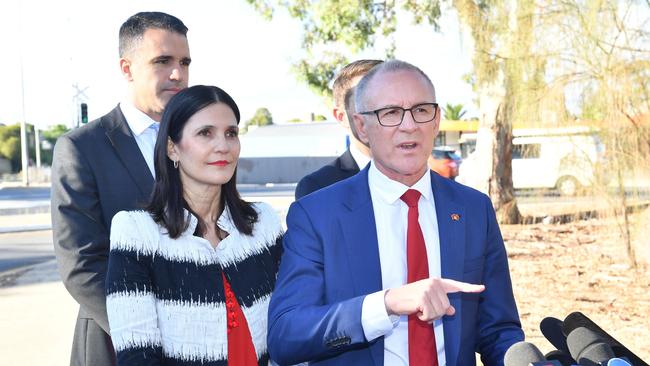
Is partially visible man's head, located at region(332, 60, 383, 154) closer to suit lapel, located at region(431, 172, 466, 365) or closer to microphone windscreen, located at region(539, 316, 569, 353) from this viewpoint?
suit lapel, located at region(431, 172, 466, 365)

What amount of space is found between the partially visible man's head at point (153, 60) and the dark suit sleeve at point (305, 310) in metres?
1.07

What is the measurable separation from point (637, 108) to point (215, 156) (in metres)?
6.20

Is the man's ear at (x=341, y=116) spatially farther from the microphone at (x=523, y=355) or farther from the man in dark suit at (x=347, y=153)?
the microphone at (x=523, y=355)

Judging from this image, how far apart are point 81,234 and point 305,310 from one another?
1.07 metres

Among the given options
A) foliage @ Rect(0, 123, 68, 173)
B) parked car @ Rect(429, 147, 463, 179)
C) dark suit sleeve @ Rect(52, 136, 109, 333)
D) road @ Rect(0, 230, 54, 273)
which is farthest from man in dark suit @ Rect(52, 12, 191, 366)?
foliage @ Rect(0, 123, 68, 173)

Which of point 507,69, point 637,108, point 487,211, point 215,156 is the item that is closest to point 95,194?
point 215,156

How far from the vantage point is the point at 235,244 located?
271 cm

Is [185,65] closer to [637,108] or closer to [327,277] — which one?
[327,277]

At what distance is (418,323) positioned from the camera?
2273 millimetres

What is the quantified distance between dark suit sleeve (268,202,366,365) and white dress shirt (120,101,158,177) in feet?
3.13

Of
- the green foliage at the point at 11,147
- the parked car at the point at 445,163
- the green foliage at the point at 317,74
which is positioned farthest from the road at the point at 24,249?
the green foliage at the point at 11,147

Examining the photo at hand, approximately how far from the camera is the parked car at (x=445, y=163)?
29031mm

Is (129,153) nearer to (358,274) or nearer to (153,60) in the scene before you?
(153,60)

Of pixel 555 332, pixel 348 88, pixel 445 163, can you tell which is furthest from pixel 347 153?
pixel 445 163
